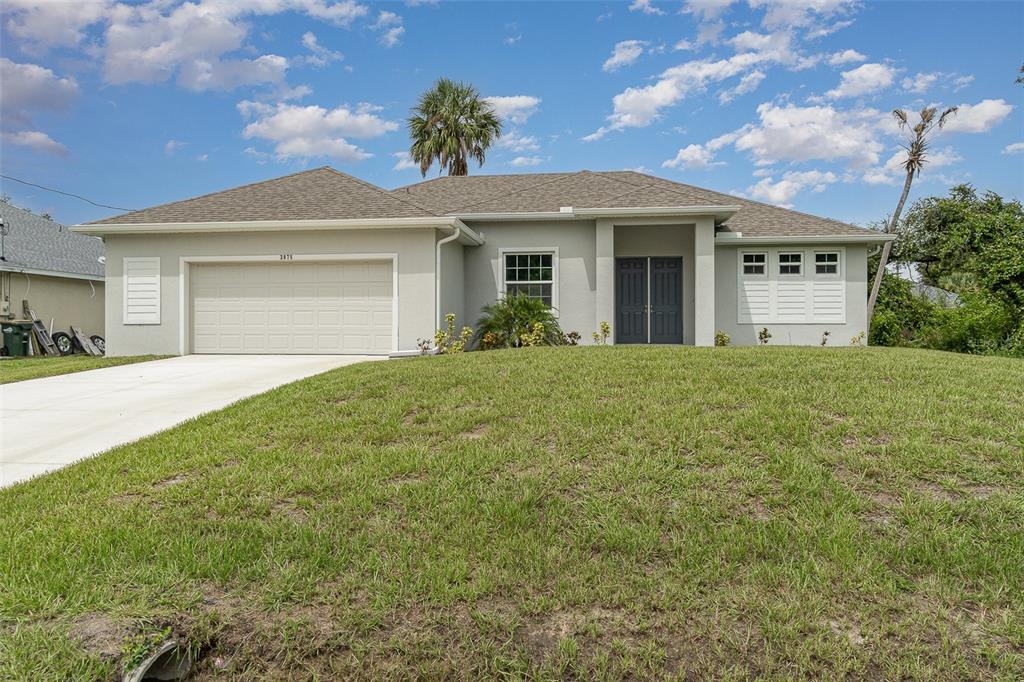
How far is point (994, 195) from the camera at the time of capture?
21047mm

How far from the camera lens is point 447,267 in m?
12.7

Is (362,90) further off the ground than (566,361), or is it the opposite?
(362,90)

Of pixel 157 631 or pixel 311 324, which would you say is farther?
pixel 311 324

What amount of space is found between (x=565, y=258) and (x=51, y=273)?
50.7 feet

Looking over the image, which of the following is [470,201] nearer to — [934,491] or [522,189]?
[522,189]

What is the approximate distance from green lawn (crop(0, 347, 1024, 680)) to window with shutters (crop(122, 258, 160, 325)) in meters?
9.08

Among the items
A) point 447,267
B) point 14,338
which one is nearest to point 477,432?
point 447,267

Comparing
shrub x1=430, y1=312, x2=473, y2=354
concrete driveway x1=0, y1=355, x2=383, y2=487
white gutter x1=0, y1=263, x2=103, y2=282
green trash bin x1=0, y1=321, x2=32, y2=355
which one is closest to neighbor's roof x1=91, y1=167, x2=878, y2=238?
shrub x1=430, y1=312, x2=473, y2=354

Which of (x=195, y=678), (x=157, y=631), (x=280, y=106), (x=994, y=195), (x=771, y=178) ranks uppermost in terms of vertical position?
(x=280, y=106)

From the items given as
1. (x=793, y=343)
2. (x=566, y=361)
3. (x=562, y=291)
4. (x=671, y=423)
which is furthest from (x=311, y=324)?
(x=793, y=343)

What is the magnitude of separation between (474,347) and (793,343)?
26.6ft

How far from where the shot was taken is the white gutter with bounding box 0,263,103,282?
15.6m

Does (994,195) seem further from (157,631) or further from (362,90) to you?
(157,631)

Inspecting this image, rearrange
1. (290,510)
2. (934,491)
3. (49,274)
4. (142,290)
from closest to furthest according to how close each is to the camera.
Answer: (290,510) → (934,491) → (142,290) → (49,274)
